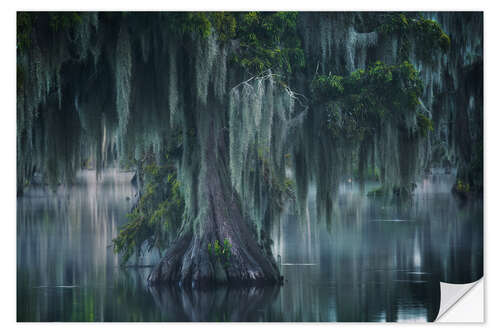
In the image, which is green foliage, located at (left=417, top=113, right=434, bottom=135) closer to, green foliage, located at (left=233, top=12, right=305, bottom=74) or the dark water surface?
the dark water surface

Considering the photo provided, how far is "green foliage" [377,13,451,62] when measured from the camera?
770 cm

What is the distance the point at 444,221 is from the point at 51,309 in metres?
4.22

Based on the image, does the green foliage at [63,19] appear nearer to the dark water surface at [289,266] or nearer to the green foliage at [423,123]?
the dark water surface at [289,266]

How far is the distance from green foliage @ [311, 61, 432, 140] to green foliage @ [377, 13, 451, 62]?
9.6 inches

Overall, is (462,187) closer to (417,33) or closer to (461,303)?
(461,303)

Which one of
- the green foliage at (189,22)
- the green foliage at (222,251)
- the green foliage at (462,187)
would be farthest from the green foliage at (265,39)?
the green foliage at (462,187)

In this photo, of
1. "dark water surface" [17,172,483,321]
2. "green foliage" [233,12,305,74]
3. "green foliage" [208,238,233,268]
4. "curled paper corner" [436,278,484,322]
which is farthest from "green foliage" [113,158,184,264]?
"curled paper corner" [436,278,484,322]

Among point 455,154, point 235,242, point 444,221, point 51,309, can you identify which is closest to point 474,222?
point 455,154

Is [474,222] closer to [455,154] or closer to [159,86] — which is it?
[455,154]

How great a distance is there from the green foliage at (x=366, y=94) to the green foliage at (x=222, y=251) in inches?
56.8

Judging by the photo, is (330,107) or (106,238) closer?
(330,107)

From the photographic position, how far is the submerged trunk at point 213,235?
7859mm

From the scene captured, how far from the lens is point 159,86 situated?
7.34 metres
